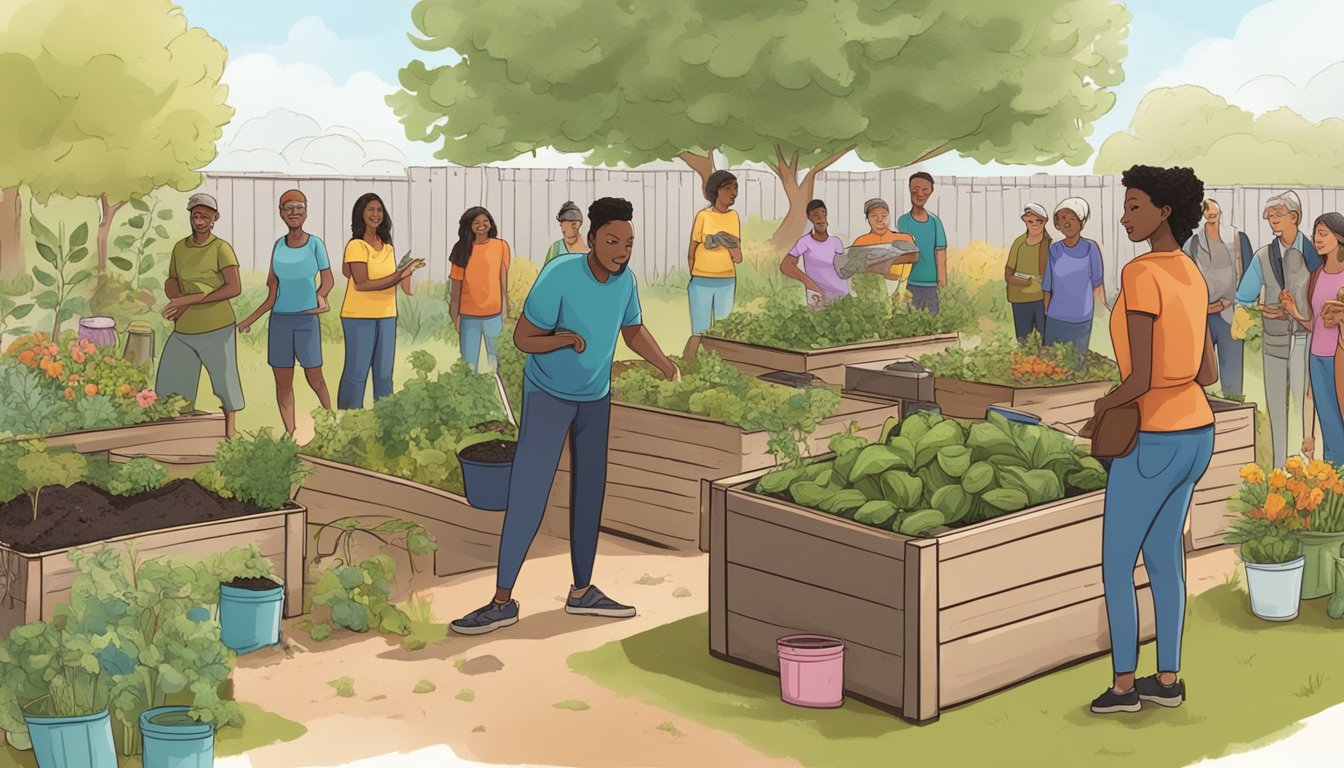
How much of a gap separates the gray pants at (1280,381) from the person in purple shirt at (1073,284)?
3.74 feet

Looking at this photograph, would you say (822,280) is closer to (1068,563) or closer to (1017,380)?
(1017,380)

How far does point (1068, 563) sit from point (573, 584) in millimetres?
2327

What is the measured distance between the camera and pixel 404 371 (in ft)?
49.7

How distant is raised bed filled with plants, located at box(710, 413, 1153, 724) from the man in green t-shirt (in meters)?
4.40

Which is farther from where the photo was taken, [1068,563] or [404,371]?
[404,371]

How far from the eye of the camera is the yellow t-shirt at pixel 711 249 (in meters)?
12.2

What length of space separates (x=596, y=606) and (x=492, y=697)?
3.82 feet

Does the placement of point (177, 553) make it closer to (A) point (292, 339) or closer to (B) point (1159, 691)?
(A) point (292, 339)

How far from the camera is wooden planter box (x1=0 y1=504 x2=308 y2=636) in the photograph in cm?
649

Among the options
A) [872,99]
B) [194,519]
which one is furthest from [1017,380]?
[872,99]

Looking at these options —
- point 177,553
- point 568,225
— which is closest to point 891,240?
point 568,225

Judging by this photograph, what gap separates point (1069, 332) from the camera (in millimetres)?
10719

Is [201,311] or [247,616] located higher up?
[201,311]

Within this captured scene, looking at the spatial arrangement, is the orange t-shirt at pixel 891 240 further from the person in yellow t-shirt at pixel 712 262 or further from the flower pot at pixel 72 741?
the flower pot at pixel 72 741
